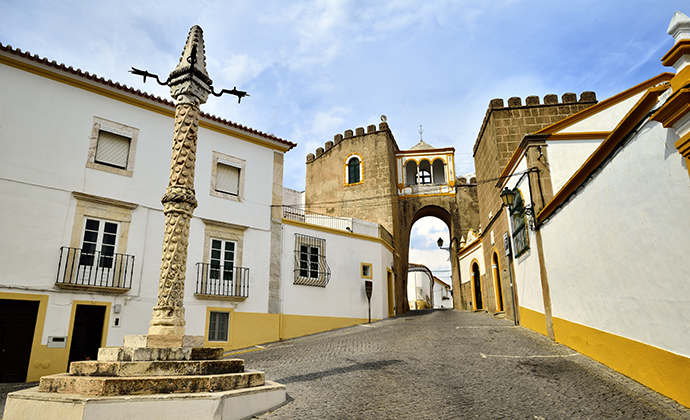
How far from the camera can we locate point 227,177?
13086 mm

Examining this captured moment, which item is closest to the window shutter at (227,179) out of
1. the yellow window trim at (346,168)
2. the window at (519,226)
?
the window at (519,226)

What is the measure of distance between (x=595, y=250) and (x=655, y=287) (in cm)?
152

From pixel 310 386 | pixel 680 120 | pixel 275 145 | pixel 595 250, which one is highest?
pixel 275 145

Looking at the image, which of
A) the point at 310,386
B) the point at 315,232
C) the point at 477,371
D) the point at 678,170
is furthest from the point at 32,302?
the point at 678,170

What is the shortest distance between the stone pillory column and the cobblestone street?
1.89 m

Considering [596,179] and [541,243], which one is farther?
[541,243]

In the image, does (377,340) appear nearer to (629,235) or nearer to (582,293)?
(582,293)

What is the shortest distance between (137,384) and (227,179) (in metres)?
9.26

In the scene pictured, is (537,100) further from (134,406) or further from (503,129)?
(134,406)

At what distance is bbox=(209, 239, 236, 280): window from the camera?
39.7ft

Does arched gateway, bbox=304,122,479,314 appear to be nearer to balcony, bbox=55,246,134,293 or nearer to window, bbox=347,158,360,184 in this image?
window, bbox=347,158,360,184

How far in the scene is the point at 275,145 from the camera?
46.4ft

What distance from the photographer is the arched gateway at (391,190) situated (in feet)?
72.6

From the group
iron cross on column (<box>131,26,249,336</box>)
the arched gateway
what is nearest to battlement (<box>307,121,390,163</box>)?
the arched gateway
